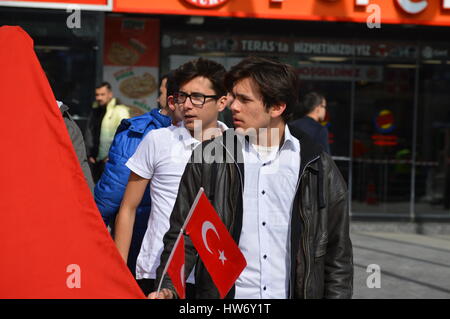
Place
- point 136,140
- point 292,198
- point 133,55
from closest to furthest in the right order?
point 292,198 < point 136,140 < point 133,55

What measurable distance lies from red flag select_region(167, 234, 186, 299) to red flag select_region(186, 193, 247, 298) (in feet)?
0.33

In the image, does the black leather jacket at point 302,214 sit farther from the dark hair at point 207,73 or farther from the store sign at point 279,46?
the store sign at point 279,46

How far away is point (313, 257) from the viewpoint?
3.17 meters

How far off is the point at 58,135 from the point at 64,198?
0.87 ft

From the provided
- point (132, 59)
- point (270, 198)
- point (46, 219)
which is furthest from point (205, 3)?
point (46, 219)

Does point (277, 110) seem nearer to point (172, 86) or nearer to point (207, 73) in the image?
point (207, 73)

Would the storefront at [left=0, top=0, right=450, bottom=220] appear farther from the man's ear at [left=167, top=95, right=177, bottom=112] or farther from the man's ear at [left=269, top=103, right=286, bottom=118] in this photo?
the man's ear at [left=269, top=103, right=286, bottom=118]

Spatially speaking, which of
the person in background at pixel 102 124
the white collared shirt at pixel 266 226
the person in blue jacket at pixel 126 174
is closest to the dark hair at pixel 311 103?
the person in background at pixel 102 124

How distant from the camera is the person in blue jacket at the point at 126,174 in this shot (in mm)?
4500

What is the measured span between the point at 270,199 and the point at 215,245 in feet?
1.35

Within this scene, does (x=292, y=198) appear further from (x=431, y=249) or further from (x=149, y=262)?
(x=431, y=249)

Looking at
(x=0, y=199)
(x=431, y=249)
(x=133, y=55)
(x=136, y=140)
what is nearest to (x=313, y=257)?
(x=0, y=199)

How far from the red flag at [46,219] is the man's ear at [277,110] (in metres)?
0.85

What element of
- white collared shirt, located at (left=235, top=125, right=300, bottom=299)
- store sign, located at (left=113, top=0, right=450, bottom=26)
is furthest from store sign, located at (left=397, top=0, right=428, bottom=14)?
white collared shirt, located at (left=235, top=125, right=300, bottom=299)
